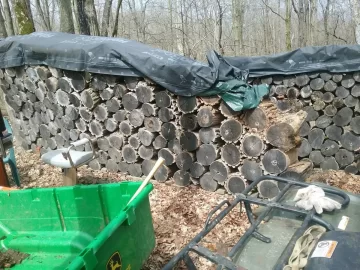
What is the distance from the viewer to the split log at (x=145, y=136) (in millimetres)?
4492

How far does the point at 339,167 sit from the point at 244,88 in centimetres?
286

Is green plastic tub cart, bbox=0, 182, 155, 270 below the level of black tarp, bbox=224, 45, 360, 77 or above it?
below

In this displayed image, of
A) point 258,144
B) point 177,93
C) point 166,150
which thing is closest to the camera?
point 258,144

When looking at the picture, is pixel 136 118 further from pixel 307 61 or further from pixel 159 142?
pixel 307 61

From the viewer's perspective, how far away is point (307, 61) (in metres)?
5.48

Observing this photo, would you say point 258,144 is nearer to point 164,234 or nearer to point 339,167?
point 164,234

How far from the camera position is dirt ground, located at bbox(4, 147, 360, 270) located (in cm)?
323

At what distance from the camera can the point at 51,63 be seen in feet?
16.6

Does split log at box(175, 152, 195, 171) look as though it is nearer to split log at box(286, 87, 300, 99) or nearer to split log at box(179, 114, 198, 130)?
split log at box(179, 114, 198, 130)

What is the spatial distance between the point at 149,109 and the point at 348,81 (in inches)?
130

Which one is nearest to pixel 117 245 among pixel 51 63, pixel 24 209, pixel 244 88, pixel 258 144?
pixel 24 209

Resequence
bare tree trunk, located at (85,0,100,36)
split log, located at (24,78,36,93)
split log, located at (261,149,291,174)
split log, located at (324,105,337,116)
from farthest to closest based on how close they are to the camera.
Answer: bare tree trunk, located at (85,0,100,36), split log, located at (24,78,36,93), split log, located at (324,105,337,116), split log, located at (261,149,291,174)

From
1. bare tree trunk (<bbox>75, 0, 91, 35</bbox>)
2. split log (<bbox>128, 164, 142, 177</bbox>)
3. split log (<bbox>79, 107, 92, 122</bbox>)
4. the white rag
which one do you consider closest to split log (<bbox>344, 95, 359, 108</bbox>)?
split log (<bbox>128, 164, 142, 177</bbox>)

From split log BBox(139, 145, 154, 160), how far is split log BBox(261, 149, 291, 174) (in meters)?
1.63
